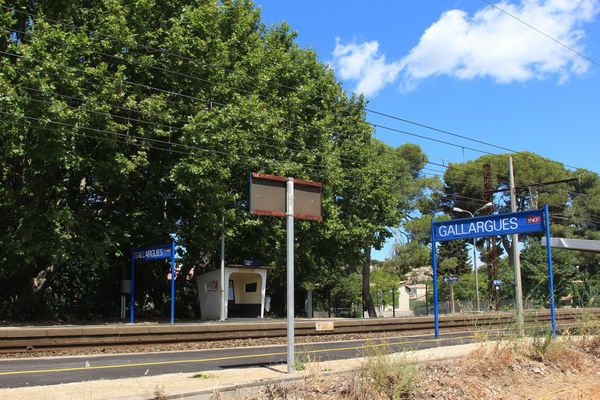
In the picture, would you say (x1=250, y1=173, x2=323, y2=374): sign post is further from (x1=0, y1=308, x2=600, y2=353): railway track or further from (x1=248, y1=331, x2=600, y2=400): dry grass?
(x1=0, y1=308, x2=600, y2=353): railway track

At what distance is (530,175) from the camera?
173 ft

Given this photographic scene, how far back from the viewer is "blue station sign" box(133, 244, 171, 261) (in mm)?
22391

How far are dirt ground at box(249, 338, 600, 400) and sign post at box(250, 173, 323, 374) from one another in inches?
56.9

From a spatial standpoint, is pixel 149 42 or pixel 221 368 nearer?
pixel 221 368

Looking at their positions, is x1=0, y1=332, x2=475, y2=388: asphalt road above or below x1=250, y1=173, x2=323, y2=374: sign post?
below

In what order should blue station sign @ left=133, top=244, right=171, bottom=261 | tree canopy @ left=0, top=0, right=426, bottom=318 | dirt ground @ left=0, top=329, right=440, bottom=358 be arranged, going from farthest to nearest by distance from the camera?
blue station sign @ left=133, top=244, right=171, bottom=261 < tree canopy @ left=0, top=0, right=426, bottom=318 < dirt ground @ left=0, top=329, right=440, bottom=358

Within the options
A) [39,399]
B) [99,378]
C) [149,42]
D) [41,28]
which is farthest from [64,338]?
[149,42]

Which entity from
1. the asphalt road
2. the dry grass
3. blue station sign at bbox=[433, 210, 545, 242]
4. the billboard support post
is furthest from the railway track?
the billboard support post

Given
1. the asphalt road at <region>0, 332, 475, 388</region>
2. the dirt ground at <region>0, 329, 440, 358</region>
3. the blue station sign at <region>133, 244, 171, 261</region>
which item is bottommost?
the dirt ground at <region>0, 329, 440, 358</region>

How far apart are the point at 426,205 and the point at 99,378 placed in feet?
162

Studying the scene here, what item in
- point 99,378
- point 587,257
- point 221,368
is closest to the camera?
point 99,378

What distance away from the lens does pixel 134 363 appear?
465 inches

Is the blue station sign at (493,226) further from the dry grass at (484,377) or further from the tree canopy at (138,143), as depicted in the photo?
the tree canopy at (138,143)

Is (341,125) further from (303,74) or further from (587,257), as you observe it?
(587,257)
